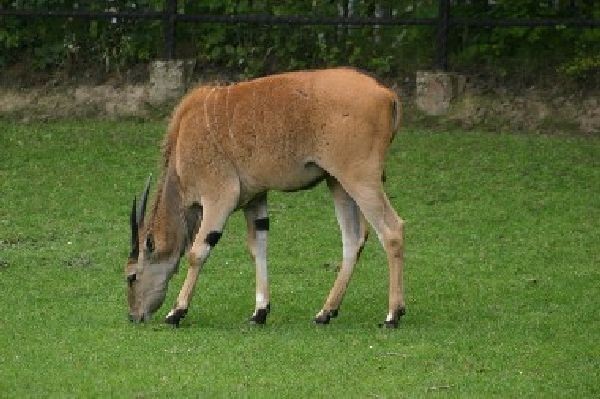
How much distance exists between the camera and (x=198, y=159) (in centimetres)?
963

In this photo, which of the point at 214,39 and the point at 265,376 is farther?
the point at 214,39

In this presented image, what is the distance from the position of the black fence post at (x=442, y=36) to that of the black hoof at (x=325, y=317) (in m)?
6.66

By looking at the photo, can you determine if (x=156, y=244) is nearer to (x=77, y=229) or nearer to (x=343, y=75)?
(x=343, y=75)

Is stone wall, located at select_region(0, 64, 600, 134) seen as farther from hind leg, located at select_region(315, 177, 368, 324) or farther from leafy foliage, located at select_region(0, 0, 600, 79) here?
hind leg, located at select_region(315, 177, 368, 324)

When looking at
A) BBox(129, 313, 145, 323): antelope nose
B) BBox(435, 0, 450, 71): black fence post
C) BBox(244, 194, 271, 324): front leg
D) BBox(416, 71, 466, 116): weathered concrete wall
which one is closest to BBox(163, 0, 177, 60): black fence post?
BBox(416, 71, 466, 116): weathered concrete wall

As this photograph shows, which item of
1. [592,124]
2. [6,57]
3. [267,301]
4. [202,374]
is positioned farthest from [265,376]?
[6,57]

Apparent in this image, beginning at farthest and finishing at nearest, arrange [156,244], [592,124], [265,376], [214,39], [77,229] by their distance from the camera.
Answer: [214,39]
[592,124]
[77,229]
[156,244]
[265,376]

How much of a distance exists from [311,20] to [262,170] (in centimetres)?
668

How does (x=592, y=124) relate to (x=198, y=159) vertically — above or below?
below

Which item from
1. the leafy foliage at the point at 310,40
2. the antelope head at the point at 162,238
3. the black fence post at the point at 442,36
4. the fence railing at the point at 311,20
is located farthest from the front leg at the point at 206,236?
the leafy foliage at the point at 310,40

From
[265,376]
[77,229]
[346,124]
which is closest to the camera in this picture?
[265,376]

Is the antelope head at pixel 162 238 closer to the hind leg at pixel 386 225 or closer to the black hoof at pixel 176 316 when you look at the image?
the black hoof at pixel 176 316

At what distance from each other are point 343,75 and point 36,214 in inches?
164

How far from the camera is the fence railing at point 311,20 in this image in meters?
15.4
